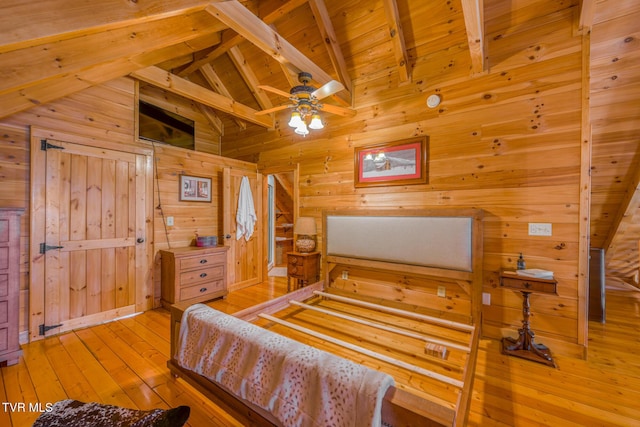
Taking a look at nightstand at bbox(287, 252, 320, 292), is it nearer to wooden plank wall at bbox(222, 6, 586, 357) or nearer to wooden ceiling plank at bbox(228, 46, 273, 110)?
wooden plank wall at bbox(222, 6, 586, 357)

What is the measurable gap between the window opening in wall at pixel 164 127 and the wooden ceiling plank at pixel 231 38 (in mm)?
829

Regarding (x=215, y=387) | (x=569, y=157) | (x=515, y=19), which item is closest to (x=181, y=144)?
(x=215, y=387)

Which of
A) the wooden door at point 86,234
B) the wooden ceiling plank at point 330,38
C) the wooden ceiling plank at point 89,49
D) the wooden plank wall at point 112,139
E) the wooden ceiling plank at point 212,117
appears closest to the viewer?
the wooden ceiling plank at point 89,49

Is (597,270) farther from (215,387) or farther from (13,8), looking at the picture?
(13,8)

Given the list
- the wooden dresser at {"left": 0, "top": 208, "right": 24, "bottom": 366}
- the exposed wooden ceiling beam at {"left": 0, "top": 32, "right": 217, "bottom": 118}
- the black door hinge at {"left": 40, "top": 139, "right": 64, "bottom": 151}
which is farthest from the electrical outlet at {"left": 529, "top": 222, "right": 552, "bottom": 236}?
the black door hinge at {"left": 40, "top": 139, "right": 64, "bottom": 151}

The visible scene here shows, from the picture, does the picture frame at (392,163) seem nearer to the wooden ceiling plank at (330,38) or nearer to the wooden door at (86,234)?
the wooden ceiling plank at (330,38)

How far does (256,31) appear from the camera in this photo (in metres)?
2.29

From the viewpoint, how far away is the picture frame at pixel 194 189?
3.80m

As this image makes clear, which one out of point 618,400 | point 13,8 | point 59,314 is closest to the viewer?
point 13,8

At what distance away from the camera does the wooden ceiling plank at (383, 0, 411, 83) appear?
276cm

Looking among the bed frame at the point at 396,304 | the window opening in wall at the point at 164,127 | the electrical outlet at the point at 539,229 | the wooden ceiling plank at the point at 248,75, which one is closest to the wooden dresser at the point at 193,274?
the bed frame at the point at 396,304

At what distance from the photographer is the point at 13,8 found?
3.21 ft

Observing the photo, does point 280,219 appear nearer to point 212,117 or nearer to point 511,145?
point 212,117

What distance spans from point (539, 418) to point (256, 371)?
186 cm
